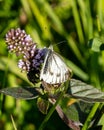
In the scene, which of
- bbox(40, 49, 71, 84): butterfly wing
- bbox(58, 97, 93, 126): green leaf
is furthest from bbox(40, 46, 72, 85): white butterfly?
bbox(58, 97, 93, 126): green leaf

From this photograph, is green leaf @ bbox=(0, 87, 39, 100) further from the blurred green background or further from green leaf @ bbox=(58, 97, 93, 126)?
the blurred green background

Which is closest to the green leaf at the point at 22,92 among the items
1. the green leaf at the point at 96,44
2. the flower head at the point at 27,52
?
the flower head at the point at 27,52

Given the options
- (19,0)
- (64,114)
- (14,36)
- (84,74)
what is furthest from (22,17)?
(64,114)

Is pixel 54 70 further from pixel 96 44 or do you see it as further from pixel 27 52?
pixel 96 44

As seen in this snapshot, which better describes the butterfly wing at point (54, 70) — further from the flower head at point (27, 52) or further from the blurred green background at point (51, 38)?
the blurred green background at point (51, 38)

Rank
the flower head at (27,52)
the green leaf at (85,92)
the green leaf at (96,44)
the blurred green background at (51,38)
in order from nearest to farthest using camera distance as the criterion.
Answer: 1. the green leaf at (85,92)
2. the flower head at (27,52)
3. the green leaf at (96,44)
4. the blurred green background at (51,38)

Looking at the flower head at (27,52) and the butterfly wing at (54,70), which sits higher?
the flower head at (27,52)
